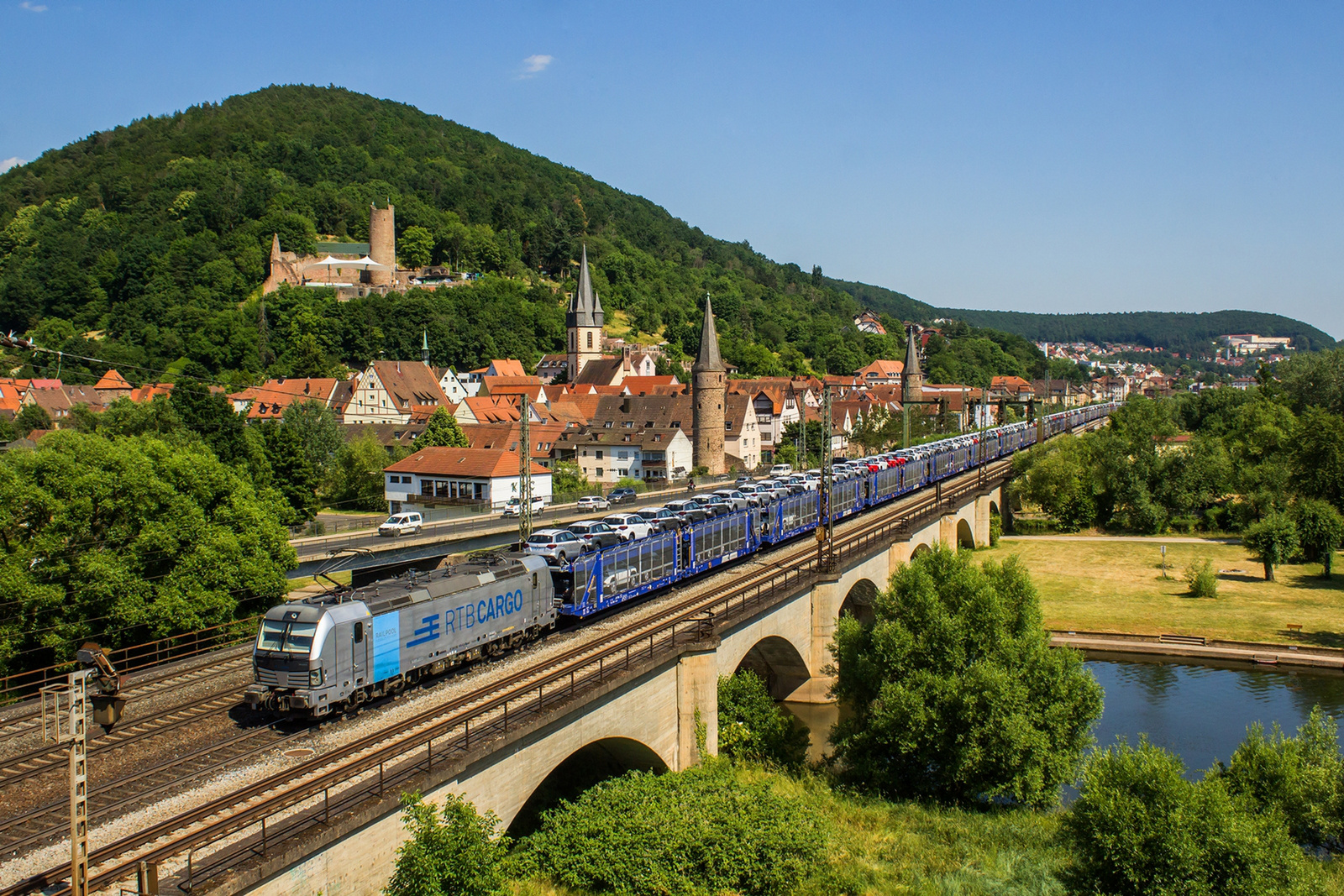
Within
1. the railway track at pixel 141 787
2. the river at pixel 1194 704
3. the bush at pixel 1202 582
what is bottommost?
the river at pixel 1194 704

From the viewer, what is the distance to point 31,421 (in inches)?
3814

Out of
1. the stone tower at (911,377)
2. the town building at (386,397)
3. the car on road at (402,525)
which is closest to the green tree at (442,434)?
the car on road at (402,525)

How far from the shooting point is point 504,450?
68.9 m

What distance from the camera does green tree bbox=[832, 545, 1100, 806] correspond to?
27.7 metres

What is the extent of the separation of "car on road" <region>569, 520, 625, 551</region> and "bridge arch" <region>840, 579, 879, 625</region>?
40.0 feet

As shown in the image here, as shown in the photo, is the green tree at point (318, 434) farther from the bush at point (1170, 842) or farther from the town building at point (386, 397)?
the bush at point (1170, 842)

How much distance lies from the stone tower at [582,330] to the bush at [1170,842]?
125789mm

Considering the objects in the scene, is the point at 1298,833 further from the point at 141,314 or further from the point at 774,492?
the point at 141,314

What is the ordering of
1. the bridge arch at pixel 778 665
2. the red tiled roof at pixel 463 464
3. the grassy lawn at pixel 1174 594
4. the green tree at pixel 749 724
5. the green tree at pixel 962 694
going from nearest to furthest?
the green tree at pixel 962 694 < the green tree at pixel 749 724 < the bridge arch at pixel 778 665 < the grassy lawn at pixel 1174 594 < the red tiled roof at pixel 463 464

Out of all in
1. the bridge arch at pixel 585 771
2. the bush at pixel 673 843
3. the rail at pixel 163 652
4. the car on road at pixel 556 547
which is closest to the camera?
the bush at pixel 673 843

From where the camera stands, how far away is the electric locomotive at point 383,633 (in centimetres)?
2062

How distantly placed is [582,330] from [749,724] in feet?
395

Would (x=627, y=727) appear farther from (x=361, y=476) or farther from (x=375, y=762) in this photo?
(x=361, y=476)

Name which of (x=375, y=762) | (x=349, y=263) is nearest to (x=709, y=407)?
(x=375, y=762)
